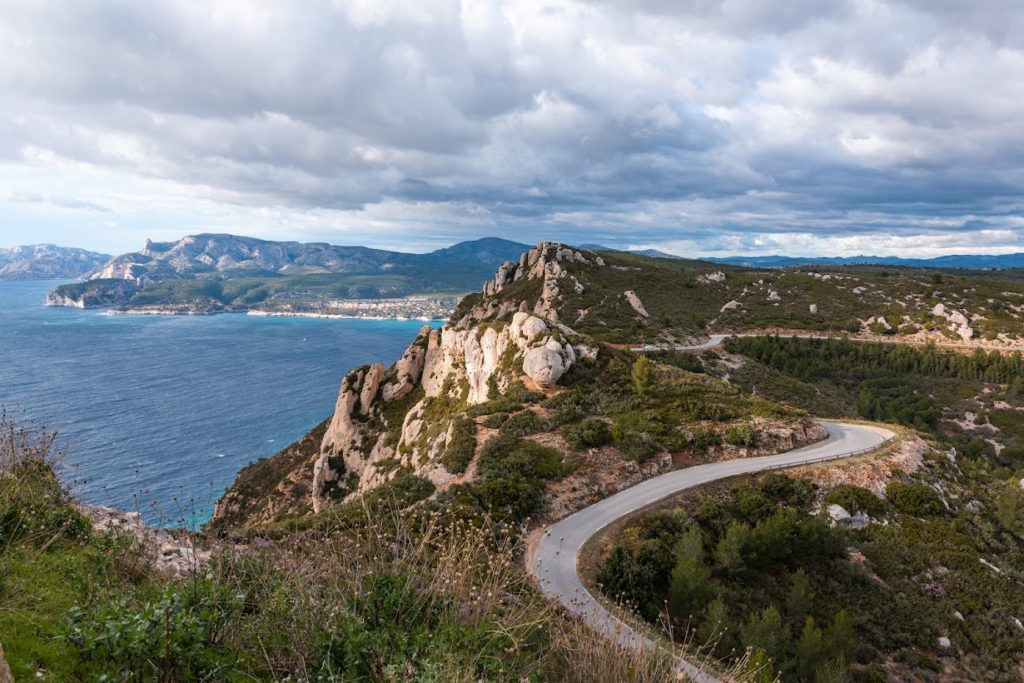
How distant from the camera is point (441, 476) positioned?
1106 inches

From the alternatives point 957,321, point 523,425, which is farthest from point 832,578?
point 957,321

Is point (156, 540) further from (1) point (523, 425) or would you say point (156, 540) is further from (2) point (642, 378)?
(2) point (642, 378)

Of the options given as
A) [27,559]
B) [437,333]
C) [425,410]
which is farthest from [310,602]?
[437,333]

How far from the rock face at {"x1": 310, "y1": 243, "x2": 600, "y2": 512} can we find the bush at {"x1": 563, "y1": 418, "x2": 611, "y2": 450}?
7.68 m

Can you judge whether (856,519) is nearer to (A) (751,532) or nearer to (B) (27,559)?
(A) (751,532)

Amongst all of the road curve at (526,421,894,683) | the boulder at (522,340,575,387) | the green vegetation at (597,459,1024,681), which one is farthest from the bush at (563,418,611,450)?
the boulder at (522,340,575,387)

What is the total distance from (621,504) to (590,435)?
5.68 meters

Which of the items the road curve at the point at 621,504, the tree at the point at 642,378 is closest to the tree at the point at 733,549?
the road curve at the point at 621,504

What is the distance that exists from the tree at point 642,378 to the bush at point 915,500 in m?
15.1

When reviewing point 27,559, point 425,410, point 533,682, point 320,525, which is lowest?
point 425,410

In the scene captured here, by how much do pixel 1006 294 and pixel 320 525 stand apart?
138 metres

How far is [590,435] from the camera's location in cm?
2936

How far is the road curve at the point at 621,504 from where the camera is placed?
1764 cm

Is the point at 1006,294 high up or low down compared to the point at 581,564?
up
